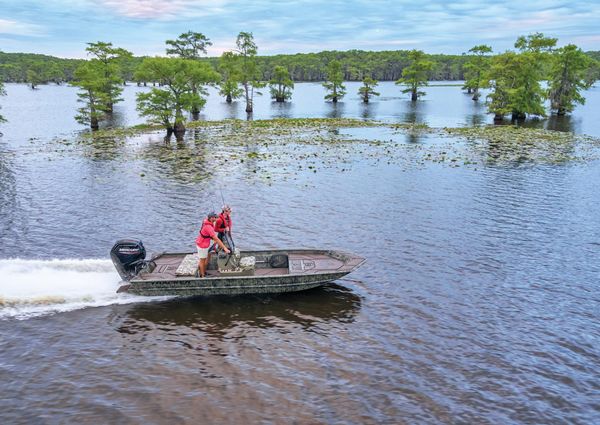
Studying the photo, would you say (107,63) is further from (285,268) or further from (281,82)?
(285,268)

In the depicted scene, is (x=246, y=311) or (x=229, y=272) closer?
(x=246, y=311)

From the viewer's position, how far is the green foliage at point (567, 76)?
8512cm

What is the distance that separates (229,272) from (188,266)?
202 cm

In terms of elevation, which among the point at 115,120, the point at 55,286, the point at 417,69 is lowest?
the point at 55,286

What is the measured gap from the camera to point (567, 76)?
86.6 metres

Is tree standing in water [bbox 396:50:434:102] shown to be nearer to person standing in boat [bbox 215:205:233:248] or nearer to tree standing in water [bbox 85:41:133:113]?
tree standing in water [bbox 85:41:133:113]

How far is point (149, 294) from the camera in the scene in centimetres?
1858

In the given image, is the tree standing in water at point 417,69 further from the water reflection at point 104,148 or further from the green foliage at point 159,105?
the water reflection at point 104,148

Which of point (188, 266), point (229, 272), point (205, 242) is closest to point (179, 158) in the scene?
point (188, 266)

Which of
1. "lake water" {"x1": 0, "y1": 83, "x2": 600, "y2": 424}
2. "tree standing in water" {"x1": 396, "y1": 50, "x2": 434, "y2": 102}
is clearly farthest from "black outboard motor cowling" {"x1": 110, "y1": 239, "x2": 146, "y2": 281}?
"tree standing in water" {"x1": 396, "y1": 50, "x2": 434, "y2": 102}

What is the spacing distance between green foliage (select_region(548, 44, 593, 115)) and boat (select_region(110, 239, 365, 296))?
86367 millimetres

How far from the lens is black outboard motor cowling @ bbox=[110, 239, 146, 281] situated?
19234 millimetres

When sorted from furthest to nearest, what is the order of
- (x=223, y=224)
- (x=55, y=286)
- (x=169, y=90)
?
(x=169, y=90), (x=223, y=224), (x=55, y=286)

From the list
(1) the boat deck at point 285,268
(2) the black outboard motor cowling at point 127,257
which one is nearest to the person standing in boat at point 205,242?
(1) the boat deck at point 285,268
